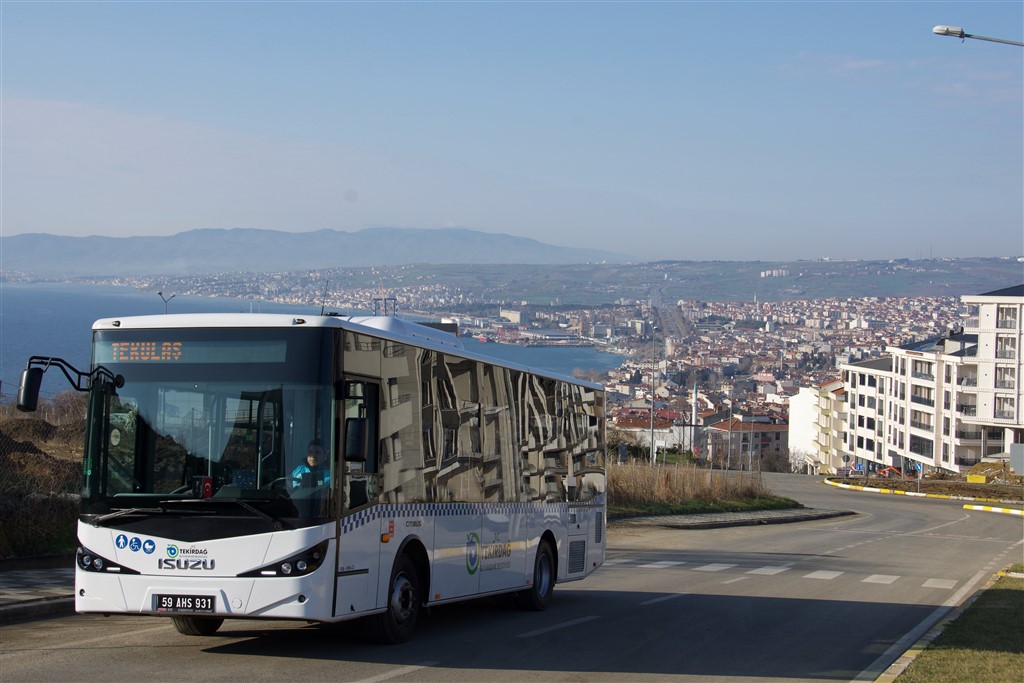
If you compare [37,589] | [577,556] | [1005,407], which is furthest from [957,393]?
[37,589]

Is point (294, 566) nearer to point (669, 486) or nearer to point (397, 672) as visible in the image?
point (397, 672)

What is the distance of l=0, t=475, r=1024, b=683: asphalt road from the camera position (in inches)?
387

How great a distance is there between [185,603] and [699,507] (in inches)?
1249

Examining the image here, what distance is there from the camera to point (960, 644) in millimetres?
12836

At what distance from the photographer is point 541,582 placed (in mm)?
15125

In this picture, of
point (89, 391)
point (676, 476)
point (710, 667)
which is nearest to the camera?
point (89, 391)

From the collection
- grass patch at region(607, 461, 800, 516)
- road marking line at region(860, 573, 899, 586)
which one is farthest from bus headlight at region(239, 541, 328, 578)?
grass patch at region(607, 461, 800, 516)

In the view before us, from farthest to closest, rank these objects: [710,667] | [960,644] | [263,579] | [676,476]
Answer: [676,476]
[960,644]
[710,667]
[263,579]

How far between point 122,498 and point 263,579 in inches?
56.3

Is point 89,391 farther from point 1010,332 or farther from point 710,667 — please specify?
point 1010,332

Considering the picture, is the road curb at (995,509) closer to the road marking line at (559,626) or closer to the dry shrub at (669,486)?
the dry shrub at (669,486)

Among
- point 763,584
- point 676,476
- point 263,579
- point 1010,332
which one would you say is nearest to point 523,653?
point 263,579

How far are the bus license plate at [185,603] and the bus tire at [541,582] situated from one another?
597 centimetres

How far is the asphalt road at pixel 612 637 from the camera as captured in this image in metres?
9.84
